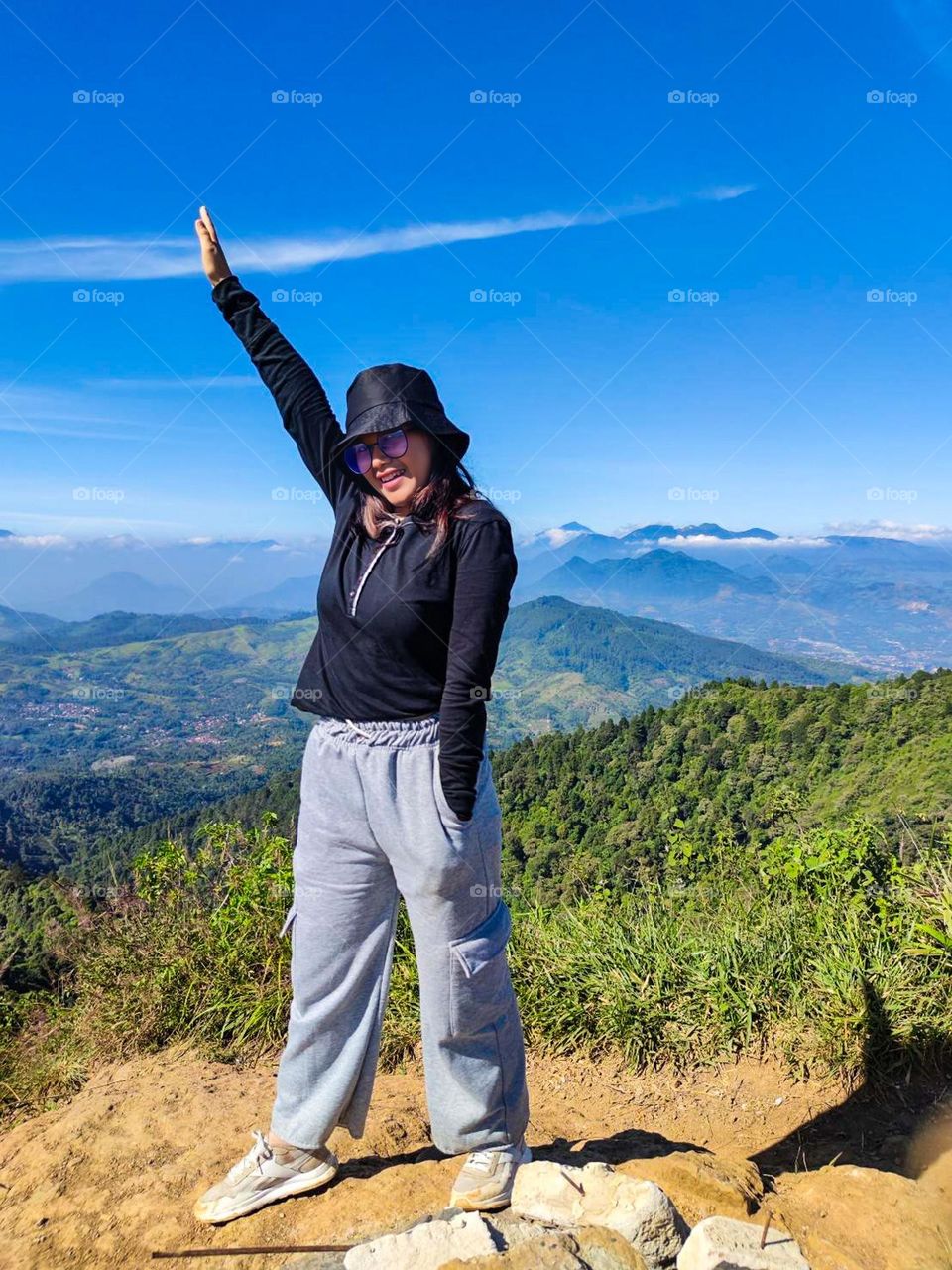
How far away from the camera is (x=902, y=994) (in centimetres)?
322

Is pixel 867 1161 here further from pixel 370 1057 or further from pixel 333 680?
pixel 333 680

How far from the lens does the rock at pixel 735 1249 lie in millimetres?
1789

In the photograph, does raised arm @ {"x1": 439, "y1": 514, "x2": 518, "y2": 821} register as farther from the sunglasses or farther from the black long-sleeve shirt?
the sunglasses

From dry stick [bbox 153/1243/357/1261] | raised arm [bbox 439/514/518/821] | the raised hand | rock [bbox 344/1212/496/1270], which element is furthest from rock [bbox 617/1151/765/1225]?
the raised hand

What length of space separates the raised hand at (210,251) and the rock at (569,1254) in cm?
292

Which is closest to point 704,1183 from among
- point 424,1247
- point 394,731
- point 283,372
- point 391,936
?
point 424,1247

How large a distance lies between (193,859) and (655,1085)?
2.93 meters

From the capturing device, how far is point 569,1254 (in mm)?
1830

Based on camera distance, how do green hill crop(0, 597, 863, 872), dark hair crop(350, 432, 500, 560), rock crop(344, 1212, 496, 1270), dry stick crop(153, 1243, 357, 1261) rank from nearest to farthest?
rock crop(344, 1212, 496, 1270) → dry stick crop(153, 1243, 357, 1261) → dark hair crop(350, 432, 500, 560) → green hill crop(0, 597, 863, 872)

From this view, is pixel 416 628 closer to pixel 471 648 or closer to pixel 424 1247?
pixel 471 648

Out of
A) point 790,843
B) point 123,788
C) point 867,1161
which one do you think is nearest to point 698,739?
point 790,843

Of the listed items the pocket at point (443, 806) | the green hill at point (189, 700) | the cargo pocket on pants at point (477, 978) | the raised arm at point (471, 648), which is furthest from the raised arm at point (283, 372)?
the green hill at point (189, 700)

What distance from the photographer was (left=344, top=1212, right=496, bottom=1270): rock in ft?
6.37

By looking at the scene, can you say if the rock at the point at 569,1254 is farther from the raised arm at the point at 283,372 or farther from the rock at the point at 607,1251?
the raised arm at the point at 283,372
